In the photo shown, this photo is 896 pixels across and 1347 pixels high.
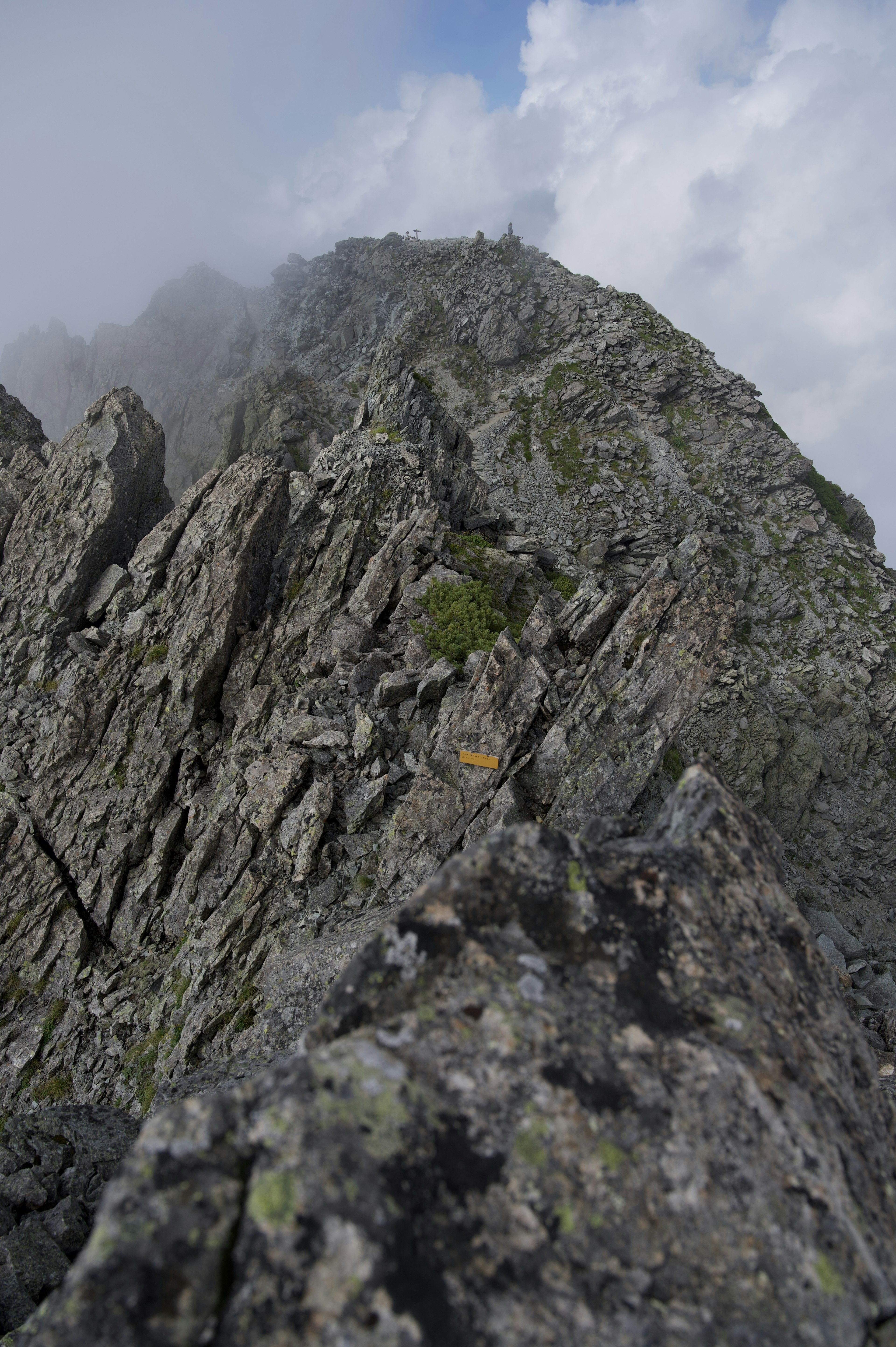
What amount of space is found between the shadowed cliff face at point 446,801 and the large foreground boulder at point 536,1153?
32 millimetres

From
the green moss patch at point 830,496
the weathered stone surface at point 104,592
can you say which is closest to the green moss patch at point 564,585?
the weathered stone surface at point 104,592

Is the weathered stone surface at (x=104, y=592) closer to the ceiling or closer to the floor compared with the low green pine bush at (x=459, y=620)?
closer to the floor

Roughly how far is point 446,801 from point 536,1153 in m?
13.8

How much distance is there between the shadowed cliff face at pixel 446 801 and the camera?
Answer: 14.3 feet

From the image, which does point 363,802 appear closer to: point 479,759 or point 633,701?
point 479,759

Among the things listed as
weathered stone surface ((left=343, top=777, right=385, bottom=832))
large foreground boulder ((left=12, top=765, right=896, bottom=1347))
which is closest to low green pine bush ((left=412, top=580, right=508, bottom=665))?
weathered stone surface ((left=343, top=777, right=385, bottom=832))

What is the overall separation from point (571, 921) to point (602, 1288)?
8.19 ft

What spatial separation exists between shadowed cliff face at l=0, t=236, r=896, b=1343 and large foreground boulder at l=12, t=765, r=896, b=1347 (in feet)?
Result: 0.10

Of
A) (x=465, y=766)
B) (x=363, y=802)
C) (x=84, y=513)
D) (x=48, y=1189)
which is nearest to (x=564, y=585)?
(x=465, y=766)

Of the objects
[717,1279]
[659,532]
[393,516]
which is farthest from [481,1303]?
A: [659,532]

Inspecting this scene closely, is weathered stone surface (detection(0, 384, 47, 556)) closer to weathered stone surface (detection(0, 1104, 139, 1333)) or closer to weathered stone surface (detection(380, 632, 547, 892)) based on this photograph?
weathered stone surface (detection(0, 1104, 139, 1333))

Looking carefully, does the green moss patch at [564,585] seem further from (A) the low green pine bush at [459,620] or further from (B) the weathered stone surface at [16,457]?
(B) the weathered stone surface at [16,457]

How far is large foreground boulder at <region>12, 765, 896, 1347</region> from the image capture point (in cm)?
358

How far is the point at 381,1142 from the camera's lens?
4.16 m
